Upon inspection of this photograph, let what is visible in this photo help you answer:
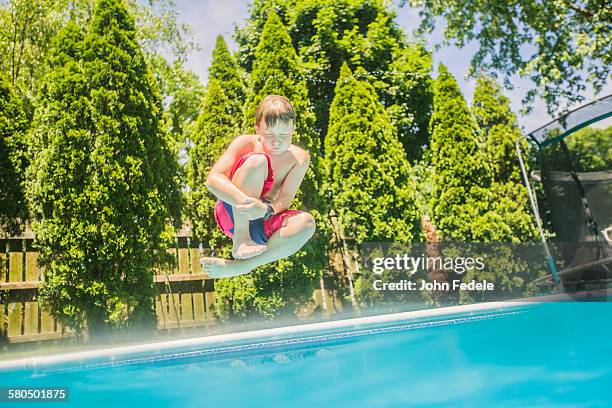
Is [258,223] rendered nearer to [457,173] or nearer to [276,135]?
[276,135]

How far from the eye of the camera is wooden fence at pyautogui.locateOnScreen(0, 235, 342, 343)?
6.98 meters

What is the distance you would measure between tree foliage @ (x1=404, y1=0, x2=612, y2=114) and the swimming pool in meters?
4.73

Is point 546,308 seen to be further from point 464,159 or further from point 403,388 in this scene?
point 403,388

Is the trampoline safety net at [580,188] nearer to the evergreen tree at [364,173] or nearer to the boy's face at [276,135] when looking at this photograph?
the evergreen tree at [364,173]

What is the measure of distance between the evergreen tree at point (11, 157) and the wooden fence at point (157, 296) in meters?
0.38

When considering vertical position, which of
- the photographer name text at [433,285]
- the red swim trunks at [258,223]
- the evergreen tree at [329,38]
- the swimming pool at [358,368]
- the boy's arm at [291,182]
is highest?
the evergreen tree at [329,38]

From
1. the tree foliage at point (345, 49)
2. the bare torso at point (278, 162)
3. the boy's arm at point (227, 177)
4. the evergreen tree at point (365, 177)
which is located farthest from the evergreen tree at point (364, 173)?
the boy's arm at point (227, 177)

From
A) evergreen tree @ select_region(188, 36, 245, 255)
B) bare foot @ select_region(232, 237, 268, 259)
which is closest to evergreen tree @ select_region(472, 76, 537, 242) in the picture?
evergreen tree @ select_region(188, 36, 245, 255)

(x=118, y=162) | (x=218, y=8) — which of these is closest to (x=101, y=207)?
(x=118, y=162)

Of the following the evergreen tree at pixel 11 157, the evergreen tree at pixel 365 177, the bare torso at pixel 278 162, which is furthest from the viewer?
the evergreen tree at pixel 365 177

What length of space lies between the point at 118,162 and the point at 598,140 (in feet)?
24.3

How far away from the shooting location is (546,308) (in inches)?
307

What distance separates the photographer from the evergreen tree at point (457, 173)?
31.1 feet

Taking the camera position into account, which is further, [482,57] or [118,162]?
[482,57]
